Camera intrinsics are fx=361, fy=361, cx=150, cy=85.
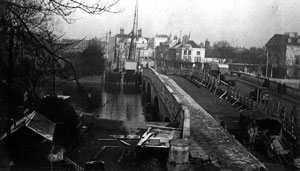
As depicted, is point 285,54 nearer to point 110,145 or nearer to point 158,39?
point 110,145

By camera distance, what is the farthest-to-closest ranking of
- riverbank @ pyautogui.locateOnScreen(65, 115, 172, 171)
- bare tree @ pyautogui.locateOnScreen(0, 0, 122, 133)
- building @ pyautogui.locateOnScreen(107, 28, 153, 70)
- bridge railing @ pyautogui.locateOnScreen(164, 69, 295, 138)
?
building @ pyautogui.locateOnScreen(107, 28, 153, 70) < bridge railing @ pyautogui.locateOnScreen(164, 69, 295, 138) < riverbank @ pyautogui.locateOnScreen(65, 115, 172, 171) < bare tree @ pyautogui.locateOnScreen(0, 0, 122, 133)

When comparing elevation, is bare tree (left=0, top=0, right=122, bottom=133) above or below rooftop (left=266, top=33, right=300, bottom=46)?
below

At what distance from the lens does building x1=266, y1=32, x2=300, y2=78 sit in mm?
57875

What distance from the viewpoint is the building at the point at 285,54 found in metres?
57.9

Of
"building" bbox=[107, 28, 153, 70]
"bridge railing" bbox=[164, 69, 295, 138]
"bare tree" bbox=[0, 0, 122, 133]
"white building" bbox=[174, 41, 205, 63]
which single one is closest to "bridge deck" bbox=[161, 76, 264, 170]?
"bridge railing" bbox=[164, 69, 295, 138]

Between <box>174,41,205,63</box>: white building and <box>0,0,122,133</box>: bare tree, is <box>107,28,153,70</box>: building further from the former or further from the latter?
<box>0,0,122,133</box>: bare tree

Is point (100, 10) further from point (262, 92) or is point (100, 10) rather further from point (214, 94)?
point (214, 94)

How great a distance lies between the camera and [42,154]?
12.3 metres

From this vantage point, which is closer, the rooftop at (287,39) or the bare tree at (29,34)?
the bare tree at (29,34)

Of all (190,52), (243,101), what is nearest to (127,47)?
(190,52)

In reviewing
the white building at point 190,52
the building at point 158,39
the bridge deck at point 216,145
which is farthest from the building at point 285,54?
the building at point 158,39

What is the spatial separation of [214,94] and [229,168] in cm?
2114

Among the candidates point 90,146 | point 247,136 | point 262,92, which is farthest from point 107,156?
point 262,92

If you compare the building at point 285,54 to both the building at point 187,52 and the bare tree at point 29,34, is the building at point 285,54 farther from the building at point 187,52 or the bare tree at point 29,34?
the bare tree at point 29,34
